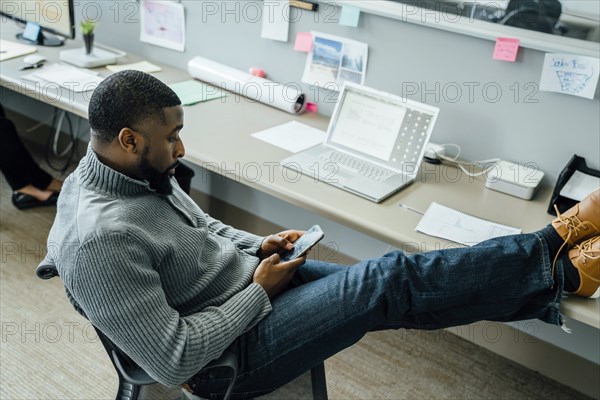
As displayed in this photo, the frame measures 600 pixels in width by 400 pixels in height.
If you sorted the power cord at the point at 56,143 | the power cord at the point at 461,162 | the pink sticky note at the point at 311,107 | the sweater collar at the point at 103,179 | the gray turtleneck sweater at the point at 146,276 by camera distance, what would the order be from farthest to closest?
the power cord at the point at 56,143 < the pink sticky note at the point at 311,107 < the power cord at the point at 461,162 < the sweater collar at the point at 103,179 < the gray turtleneck sweater at the point at 146,276

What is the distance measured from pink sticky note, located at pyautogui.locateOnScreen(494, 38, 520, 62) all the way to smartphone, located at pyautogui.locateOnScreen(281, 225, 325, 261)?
793mm

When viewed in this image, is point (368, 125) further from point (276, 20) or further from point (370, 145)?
point (276, 20)

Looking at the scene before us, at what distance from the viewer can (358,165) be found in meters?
1.79

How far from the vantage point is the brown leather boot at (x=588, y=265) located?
129cm

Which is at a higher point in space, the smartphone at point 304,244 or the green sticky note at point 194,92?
the green sticky note at point 194,92

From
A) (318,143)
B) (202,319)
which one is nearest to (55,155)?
(318,143)

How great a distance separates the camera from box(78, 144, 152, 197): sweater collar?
1164 millimetres

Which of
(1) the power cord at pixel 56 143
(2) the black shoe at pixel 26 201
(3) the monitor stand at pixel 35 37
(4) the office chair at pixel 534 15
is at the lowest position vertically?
(2) the black shoe at pixel 26 201

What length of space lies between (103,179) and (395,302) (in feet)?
2.20

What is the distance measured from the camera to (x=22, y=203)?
260 centimetres

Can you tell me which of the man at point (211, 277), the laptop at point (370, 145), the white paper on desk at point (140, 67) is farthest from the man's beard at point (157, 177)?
the white paper on desk at point (140, 67)

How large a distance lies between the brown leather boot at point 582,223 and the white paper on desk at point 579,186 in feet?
0.67

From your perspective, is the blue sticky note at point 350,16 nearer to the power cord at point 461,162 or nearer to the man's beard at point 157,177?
the power cord at point 461,162

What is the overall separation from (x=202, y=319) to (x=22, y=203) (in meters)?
1.76
